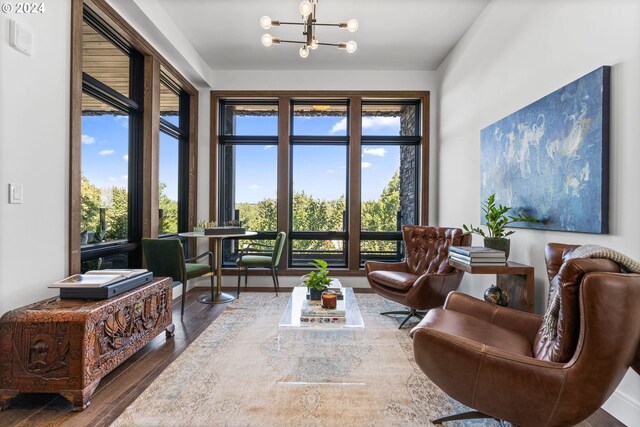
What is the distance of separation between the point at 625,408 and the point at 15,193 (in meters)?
3.70

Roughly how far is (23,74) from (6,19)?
0.99 feet

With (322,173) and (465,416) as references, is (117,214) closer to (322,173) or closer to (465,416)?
(322,173)

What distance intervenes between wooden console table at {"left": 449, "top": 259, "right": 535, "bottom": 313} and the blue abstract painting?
1.23 feet

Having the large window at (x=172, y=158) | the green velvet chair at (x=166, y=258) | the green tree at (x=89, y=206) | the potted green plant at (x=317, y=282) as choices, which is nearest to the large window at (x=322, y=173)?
the large window at (x=172, y=158)

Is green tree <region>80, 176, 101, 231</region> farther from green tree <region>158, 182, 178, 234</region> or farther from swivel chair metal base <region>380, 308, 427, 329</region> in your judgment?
swivel chair metal base <region>380, 308, 427, 329</region>

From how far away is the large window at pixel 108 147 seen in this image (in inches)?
118

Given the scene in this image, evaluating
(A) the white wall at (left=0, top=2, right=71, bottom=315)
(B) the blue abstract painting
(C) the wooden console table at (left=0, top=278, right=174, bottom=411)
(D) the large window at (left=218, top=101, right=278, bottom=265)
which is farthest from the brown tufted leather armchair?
(A) the white wall at (left=0, top=2, right=71, bottom=315)

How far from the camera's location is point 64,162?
2518 millimetres

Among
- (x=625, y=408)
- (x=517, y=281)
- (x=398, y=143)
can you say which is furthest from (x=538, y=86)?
(x=398, y=143)

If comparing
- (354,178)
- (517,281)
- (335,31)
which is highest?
(335,31)

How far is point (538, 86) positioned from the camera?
8.89 feet

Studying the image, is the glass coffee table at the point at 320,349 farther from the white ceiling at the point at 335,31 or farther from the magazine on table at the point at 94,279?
the white ceiling at the point at 335,31

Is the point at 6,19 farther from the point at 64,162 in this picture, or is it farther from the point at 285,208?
the point at 285,208

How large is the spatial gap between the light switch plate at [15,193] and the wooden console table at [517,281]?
308 centimetres
